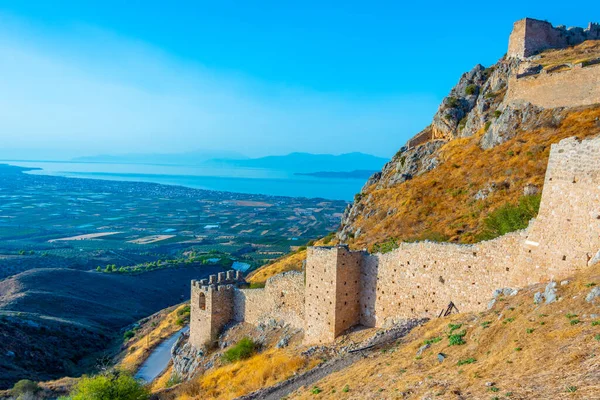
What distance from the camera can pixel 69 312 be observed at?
5159 cm

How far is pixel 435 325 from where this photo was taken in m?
13.5

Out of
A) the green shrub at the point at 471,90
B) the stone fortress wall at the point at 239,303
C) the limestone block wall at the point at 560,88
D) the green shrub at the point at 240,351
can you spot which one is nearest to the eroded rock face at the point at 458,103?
the green shrub at the point at 471,90

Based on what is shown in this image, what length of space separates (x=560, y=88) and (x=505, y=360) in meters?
27.9

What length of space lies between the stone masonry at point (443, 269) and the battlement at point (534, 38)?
113 ft

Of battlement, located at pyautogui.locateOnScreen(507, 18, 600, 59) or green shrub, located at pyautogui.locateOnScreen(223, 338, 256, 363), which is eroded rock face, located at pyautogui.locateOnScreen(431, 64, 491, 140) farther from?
green shrub, located at pyautogui.locateOnScreen(223, 338, 256, 363)

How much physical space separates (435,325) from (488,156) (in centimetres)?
2289

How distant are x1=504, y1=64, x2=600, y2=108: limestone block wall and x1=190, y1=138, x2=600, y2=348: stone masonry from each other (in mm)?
21437

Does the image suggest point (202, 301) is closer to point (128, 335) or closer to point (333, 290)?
point (333, 290)

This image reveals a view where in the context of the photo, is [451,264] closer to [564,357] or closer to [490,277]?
[490,277]

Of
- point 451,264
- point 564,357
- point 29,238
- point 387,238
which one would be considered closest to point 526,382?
point 564,357

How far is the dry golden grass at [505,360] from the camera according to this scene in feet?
24.2

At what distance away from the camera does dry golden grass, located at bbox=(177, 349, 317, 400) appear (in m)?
15.3

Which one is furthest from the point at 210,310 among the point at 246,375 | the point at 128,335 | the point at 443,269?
the point at 128,335

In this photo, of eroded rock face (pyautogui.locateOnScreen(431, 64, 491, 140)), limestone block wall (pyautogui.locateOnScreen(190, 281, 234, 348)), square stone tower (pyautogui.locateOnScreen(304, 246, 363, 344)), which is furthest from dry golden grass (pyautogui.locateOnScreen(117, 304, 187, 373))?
eroded rock face (pyautogui.locateOnScreen(431, 64, 491, 140))
